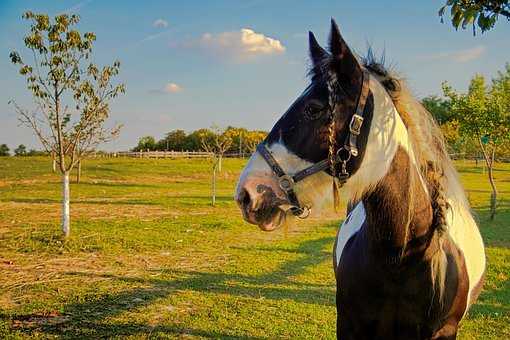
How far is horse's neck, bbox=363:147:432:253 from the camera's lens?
1.99 meters

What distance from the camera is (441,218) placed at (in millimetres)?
2230

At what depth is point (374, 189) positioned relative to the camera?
6.46 feet

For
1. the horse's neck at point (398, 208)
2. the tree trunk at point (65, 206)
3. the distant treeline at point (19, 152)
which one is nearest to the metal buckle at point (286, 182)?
the horse's neck at point (398, 208)

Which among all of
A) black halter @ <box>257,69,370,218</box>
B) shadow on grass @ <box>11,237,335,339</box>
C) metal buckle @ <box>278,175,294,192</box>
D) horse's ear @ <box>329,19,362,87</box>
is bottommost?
shadow on grass @ <box>11,237,335,339</box>

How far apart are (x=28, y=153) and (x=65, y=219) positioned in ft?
168

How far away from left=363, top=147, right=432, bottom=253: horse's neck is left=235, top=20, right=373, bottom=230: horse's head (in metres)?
0.23

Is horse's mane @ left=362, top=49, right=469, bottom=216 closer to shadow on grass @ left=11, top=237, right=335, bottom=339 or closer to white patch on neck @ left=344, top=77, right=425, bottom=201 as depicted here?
white patch on neck @ left=344, top=77, right=425, bottom=201

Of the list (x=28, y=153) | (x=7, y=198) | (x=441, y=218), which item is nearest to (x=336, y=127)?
(x=441, y=218)

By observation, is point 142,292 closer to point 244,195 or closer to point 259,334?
point 259,334

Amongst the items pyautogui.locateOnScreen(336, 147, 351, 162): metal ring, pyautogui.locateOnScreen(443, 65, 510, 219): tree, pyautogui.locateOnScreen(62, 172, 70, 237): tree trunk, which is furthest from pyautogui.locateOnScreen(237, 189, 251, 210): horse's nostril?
pyautogui.locateOnScreen(443, 65, 510, 219): tree

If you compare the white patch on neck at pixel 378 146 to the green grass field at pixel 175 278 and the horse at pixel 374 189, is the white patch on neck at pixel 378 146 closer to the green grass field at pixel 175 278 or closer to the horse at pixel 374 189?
the horse at pixel 374 189

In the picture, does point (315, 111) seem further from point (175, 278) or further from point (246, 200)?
point (175, 278)

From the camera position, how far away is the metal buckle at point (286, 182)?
5.94ft

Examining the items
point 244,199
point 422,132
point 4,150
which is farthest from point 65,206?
point 4,150
